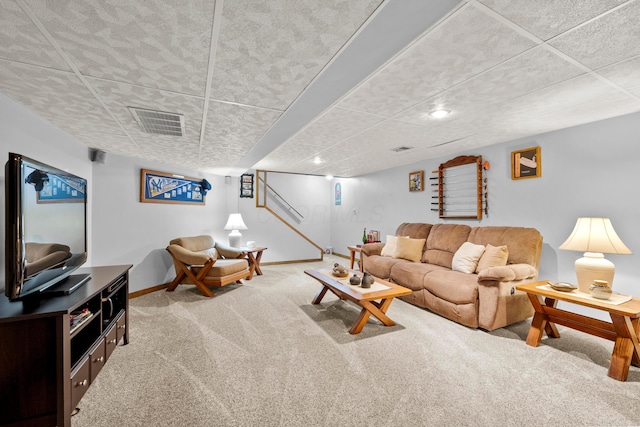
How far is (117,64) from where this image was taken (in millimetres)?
1632

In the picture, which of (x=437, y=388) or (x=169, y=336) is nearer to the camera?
(x=437, y=388)

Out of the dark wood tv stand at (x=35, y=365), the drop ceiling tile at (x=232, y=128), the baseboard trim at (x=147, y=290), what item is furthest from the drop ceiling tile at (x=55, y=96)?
the baseboard trim at (x=147, y=290)

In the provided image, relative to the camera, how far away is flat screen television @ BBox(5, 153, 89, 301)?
1.46 meters

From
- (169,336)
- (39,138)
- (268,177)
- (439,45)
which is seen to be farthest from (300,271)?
(439,45)

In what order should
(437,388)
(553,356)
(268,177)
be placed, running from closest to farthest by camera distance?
(437,388) → (553,356) → (268,177)

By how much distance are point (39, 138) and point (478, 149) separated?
5.06 metres

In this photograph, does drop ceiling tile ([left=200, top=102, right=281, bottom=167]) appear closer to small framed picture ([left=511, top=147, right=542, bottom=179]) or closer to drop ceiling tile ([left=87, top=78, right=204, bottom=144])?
drop ceiling tile ([left=87, top=78, right=204, bottom=144])

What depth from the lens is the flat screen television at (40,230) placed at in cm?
146

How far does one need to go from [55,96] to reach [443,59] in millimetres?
2758

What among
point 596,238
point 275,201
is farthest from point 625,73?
point 275,201

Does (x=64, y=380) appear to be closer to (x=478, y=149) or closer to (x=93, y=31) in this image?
(x=93, y=31)

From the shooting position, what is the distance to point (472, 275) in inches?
127

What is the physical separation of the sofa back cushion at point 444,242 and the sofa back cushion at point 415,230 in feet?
0.46

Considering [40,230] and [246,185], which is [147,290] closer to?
[40,230]
